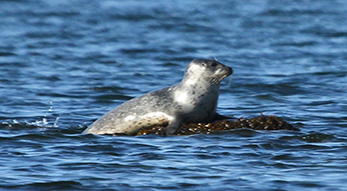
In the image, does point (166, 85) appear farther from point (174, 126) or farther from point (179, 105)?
point (174, 126)

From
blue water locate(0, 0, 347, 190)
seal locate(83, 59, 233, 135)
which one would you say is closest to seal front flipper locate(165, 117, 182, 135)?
seal locate(83, 59, 233, 135)

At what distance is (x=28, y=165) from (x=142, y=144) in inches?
69.8

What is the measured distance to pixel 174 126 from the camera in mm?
10383

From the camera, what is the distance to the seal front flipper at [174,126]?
10352 mm

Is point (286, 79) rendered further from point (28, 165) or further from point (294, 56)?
point (28, 165)

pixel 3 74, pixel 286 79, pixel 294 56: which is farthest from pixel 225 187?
pixel 294 56

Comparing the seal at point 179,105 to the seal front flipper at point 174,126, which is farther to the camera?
the seal at point 179,105

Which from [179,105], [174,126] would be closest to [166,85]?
[179,105]

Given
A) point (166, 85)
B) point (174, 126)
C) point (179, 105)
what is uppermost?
point (166, 85)

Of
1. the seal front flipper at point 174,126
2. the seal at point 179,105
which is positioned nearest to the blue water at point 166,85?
the seal front flipper at point 174,126

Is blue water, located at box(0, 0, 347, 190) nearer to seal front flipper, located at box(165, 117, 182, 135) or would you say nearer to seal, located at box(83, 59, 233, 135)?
seal front flipper, located at box(165, 117, 182, 135)

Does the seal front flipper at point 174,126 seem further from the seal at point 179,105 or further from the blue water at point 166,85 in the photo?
the blue water at point 166,85

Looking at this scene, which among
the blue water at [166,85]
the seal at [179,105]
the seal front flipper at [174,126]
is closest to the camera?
the blue water at [166,85]

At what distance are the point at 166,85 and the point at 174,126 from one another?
7.07m
